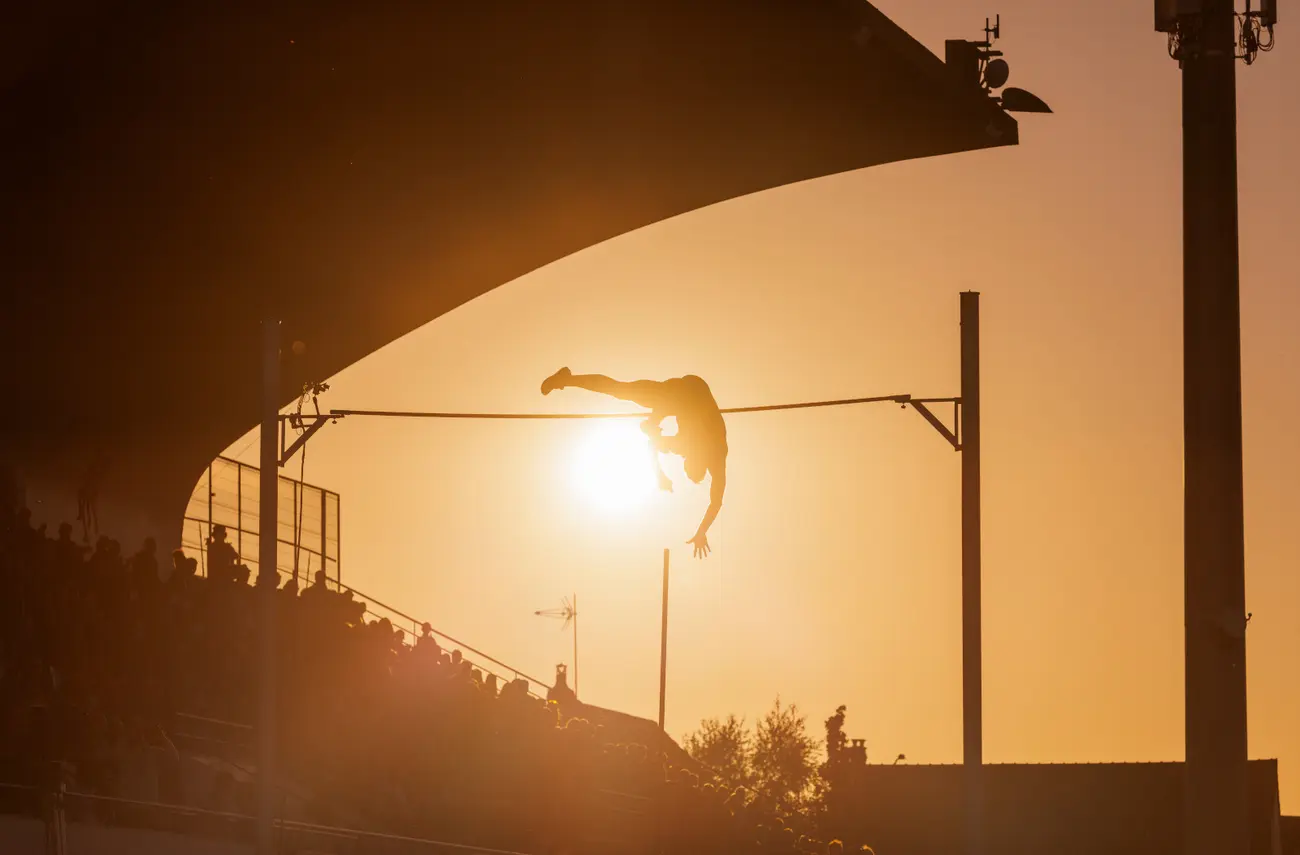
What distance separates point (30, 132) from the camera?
20531 millimetres

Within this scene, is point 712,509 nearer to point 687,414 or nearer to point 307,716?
point 687,414

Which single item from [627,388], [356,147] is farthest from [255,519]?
[627,388]

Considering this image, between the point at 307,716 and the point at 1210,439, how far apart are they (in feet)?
42.0

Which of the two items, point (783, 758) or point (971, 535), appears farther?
point (783, 758)

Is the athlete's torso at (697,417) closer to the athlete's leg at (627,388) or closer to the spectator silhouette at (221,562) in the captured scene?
the athlete's leg at (627,388)

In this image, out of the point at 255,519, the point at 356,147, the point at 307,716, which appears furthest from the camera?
the point at 255,519

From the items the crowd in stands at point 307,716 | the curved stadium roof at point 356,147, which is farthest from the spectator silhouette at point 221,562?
the curved stadium roof at point 356,147

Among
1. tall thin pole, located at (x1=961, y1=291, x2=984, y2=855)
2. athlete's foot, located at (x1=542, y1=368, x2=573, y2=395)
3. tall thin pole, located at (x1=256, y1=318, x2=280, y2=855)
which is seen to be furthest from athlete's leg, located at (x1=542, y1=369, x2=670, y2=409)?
tall thin pole, located at (x1=256, y1=318, x2=280, y2=855)

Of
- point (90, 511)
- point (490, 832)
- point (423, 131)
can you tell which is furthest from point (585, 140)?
point (90, 511)

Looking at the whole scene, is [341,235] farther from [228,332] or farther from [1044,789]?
[1044,789]

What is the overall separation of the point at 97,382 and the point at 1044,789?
36.7 m

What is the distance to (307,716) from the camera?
21875 millimetres

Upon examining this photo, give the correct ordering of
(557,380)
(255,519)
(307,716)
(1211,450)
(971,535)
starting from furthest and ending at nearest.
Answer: (255,519)
(307,716)
(971,535)
(557,380)
(1211,450)

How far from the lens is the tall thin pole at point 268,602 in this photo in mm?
19844
